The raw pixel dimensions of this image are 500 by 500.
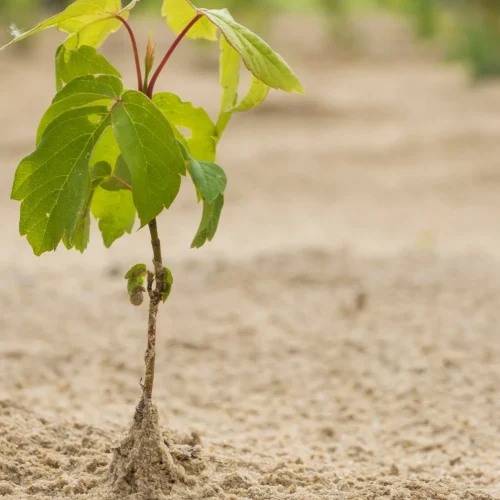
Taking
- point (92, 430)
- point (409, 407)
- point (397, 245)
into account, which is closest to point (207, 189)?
point (92, 430)

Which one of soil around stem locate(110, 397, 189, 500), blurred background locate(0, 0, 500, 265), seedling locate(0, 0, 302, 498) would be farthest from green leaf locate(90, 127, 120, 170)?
blurred background locate(0, 0, 500, 265)

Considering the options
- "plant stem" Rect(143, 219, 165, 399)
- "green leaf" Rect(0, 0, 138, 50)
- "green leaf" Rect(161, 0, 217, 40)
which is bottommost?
"plant stem" Rect(143, 219, 165, 399)

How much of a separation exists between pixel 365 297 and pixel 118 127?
2.33m

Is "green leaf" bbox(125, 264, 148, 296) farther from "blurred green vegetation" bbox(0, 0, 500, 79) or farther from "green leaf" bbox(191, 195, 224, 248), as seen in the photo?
"blurred green vegetation" bbox(0, 0, 500, 79)

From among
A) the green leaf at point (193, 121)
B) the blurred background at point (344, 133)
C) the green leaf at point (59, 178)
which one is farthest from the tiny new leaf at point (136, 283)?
the blurred background at point (344, 133)

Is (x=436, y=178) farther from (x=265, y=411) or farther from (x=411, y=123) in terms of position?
(x=265, y=411)

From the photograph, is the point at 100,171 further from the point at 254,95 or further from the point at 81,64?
the point at 254,95

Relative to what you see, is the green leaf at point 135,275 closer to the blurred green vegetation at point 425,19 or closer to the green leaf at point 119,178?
the green leaf at point 119,178

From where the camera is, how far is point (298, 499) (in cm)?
151

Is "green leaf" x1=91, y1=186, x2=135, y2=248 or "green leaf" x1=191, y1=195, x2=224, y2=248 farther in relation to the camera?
"green leaf" x1=91, y1=186, x2=135, y2=248

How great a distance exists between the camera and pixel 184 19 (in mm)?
1490

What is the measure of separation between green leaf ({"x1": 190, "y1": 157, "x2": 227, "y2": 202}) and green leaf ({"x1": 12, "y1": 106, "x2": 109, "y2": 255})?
15cm

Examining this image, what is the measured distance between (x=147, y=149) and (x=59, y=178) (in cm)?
15

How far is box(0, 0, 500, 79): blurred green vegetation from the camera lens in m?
9.60
